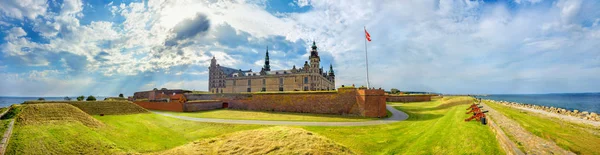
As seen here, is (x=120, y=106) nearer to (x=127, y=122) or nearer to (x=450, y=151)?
(x=127, y=122)

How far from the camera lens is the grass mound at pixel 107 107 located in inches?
666

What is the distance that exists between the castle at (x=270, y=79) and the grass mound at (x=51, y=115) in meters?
50.3

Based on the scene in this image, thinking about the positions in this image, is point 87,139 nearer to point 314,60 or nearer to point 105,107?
point 105,107

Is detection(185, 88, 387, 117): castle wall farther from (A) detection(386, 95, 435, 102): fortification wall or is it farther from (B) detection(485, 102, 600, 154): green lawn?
(A) detection(386, 95, 435, 102): fortification wall

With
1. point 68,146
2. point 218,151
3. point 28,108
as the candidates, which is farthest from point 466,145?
point 28,108

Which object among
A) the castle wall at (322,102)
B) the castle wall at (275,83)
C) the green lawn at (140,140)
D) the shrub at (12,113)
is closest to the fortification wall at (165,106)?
the castle wall at (322,102)

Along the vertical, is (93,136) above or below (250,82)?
below

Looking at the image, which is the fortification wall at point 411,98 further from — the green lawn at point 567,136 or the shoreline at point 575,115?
the green lawn at point 567,136

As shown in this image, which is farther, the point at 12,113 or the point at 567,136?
the point at 567,136

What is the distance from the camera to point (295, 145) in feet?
31.6

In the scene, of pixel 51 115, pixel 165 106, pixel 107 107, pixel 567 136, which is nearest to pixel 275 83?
pixel 165 106

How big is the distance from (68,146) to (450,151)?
15.2m

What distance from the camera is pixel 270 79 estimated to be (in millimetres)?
70625

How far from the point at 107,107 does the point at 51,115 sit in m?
6.53
